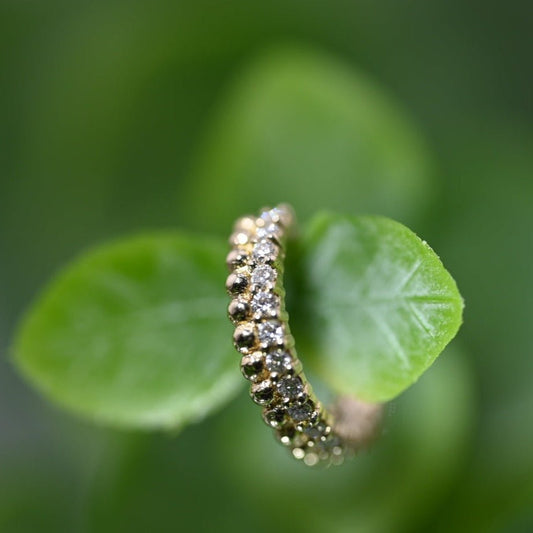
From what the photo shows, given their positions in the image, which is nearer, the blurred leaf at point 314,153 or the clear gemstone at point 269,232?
the clear gemstone at point 269,232

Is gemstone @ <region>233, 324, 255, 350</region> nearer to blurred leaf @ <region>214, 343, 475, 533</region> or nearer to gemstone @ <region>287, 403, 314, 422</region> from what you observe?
gemstone @ <region>287, 403, 314, 422</region>

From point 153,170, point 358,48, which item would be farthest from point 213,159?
point 358,48

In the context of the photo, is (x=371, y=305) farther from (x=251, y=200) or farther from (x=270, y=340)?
(x=251, y=200)

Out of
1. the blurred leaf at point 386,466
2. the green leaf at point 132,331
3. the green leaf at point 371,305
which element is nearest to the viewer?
the green leaf at point 371,305

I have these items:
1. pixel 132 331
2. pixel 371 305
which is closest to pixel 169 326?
pixel 132 331

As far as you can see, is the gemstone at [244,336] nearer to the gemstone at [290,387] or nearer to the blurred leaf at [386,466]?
the gemstone at [290,387]

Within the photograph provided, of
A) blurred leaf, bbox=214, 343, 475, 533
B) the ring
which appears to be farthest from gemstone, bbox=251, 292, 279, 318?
blurred leaf, bbox=214, 343, 475, 533

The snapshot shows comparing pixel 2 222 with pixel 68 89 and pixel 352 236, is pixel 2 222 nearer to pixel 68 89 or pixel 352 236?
pixel 68 89

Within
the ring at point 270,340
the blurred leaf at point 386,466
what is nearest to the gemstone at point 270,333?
the ring at point 270,340
